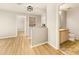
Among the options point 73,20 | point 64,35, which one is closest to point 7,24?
point 64,35

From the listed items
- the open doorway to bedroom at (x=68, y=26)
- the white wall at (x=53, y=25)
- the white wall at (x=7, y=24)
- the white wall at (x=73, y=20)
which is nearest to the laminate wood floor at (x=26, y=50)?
the white wall at (x=53, y=25)

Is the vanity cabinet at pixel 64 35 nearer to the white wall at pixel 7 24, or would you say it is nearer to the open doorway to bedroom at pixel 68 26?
the open doorway to bedroom at pixel 68 26

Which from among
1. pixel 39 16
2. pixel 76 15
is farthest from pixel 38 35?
pixel 39 16

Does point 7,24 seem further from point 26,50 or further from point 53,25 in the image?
point 53,25

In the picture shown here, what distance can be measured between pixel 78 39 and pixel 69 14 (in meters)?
1.11

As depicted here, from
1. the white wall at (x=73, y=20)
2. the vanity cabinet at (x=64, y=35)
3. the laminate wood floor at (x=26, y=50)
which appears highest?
the white wall at (x=73, y=20)

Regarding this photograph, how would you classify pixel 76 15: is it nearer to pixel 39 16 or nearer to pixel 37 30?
pixel 37 30

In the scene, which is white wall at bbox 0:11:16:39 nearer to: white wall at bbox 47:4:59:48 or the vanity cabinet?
white wall at bbox 47:4:59:48

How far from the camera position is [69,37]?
436cm

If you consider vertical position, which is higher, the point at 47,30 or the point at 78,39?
the point at 47,30

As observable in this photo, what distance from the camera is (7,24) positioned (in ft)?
19.2

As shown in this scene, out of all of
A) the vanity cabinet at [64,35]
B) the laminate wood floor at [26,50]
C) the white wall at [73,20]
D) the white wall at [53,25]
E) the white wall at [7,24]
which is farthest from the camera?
the white wall at [7,24]

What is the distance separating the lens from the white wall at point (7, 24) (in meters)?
5.58

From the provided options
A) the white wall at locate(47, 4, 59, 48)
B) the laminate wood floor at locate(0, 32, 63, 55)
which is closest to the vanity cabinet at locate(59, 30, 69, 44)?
the white wall at locate(47, 4, 59, 48)
